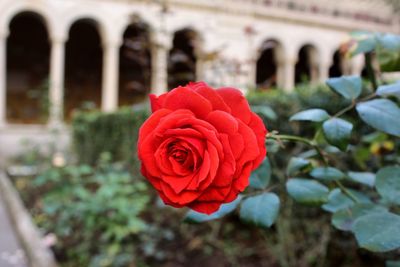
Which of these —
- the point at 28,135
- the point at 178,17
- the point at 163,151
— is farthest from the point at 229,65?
the point at 178,17

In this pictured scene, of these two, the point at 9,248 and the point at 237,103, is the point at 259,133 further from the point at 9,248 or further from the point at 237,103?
the point at 9,248

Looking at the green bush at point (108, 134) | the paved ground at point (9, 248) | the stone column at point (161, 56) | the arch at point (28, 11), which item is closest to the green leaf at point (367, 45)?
the paved ground at point (9, 248)

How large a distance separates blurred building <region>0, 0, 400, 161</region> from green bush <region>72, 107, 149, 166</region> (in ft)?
11.0

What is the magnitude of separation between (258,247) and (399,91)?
7.56 feet

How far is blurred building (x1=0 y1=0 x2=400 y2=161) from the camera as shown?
497 inches

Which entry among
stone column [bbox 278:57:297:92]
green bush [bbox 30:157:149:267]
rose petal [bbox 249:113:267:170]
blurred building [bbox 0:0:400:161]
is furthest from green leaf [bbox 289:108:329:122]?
stone column [bbox 278:57:297:92]

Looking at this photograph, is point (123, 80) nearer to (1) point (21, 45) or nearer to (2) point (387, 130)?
(1) point (21, 45)

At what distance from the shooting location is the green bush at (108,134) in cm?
539

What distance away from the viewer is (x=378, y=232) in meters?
0.61

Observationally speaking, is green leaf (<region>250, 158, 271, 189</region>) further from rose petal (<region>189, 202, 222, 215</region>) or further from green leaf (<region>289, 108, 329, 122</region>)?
rose petal (<region>189, 202, 222, 215</region>)

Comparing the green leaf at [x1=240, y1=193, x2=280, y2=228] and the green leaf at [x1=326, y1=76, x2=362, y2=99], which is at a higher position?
the green leaf at [x1=326, y1=76, x2=362, y2=99]

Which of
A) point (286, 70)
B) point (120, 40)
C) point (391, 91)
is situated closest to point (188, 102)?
point (391, 91)

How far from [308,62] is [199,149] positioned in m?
18.1

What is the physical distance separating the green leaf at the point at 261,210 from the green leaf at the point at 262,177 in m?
0.05
